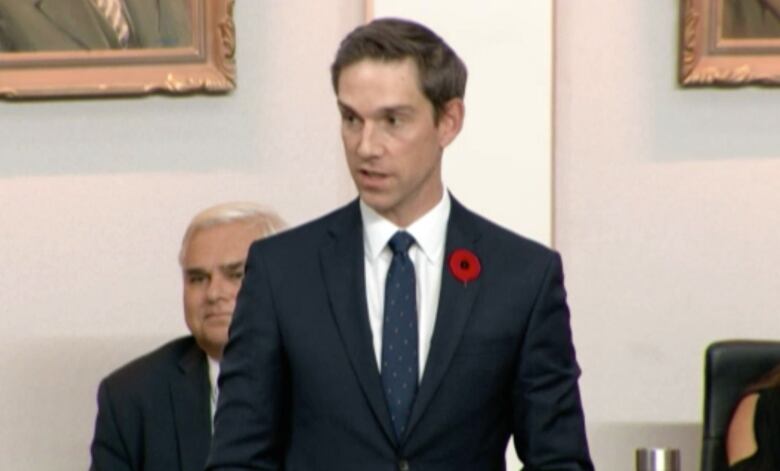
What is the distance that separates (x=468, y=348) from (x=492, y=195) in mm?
1892

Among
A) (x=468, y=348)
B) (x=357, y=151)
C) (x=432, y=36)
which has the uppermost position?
(x=432, y=36)

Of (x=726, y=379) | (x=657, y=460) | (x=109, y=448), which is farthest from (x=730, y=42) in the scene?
(x=657, y=460)

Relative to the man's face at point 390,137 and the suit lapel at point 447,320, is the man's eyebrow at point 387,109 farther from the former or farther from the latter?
the suit lapel at point 447,320

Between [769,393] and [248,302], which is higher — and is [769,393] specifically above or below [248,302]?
below

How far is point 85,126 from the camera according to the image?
439cm

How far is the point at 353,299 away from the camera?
2391 millimetres

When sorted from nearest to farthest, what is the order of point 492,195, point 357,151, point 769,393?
point 357,151 < point 769,393 < point 492,195

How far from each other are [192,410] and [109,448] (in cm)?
22

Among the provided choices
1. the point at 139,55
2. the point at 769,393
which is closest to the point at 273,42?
the point at 139,55

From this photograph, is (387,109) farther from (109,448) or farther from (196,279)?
(109,448)

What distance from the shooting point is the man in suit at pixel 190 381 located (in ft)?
12.2

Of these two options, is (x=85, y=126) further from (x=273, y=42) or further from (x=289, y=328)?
(x=289, y=328)

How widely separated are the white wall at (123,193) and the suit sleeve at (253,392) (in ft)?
6.53

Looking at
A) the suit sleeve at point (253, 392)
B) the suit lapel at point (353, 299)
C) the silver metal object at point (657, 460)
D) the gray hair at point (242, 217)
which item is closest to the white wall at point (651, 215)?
the gray hair at point (242, 217)
